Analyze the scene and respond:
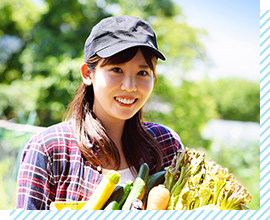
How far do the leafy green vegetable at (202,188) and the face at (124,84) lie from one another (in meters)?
0.31

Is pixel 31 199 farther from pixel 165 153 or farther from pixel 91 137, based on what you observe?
pixel 165 153

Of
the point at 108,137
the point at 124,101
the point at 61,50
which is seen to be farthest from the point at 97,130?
the point at 61,50

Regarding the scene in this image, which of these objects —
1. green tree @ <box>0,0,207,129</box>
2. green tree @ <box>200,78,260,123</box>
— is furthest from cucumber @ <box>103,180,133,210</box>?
green tree @ <box>200,78,260,123</box>

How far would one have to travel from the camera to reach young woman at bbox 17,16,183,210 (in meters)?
1.23

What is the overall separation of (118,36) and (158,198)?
2.07 feet

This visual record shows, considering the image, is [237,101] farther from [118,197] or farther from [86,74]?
[118,197]

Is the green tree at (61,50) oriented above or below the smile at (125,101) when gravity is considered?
above

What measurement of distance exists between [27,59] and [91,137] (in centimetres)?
706

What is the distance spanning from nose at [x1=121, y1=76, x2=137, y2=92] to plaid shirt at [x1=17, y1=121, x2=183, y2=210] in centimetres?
33

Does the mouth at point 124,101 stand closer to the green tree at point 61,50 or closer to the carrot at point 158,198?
the carrot at point 158,198

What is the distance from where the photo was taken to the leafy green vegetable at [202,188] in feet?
3.50

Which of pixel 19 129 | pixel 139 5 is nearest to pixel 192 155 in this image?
pixel 19 129

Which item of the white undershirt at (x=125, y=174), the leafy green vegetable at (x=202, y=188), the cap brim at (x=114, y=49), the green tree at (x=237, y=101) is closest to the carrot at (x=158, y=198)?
the leafy green vegetable at (x=202, y=188)

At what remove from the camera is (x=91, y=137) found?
1.38 meters
